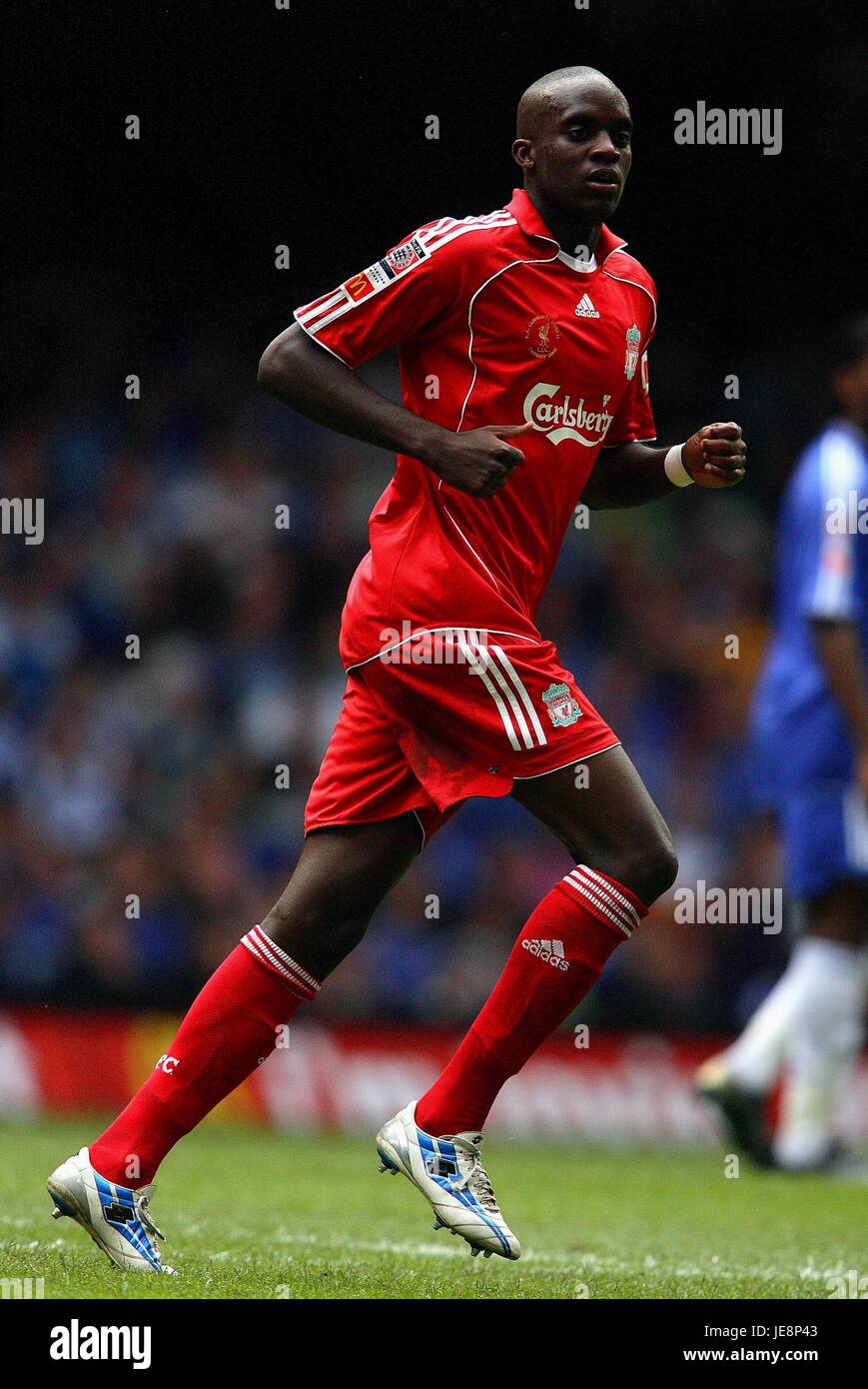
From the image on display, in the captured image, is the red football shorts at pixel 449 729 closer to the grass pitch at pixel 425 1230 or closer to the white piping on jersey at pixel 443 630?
the white piping on jersey at pixel 443 630

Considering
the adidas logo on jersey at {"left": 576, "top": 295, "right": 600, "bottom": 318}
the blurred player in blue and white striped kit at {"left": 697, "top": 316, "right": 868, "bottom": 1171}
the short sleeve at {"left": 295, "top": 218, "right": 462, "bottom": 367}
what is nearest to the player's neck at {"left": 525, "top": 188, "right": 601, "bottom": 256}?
the adidas logo on jersey at {"left": 576, "top": 295, "right": 600, "bottom": 318}

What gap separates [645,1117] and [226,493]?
15.2 ft

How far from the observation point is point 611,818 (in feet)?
13.4

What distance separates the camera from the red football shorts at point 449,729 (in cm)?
410

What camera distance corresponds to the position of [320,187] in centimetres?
1135

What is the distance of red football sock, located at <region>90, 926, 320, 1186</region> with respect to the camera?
4125 millimetres

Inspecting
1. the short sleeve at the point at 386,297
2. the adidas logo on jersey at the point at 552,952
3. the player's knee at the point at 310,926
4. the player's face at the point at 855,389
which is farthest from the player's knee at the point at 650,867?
the player's face at the point at 855,389

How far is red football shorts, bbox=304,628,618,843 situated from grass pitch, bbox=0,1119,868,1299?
3.23 ft

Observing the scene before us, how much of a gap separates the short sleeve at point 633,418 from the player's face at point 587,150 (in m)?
0.49

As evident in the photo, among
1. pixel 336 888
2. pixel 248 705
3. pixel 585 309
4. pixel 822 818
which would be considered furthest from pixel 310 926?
pixel 248 705

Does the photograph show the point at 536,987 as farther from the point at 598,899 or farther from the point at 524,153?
the point at 524,153

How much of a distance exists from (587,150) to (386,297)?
1.79ft

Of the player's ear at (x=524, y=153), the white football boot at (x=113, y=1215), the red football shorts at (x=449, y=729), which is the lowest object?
the white football boot at (x=113, y=1215)

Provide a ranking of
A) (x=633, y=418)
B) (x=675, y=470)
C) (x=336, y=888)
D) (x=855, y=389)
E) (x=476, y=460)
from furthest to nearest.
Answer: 1. (x=855, y=389)
2. (x=633, y=418)
3. (x=675, y=470)
4. (x=336, y=888)
5. (x=476, y=460)
